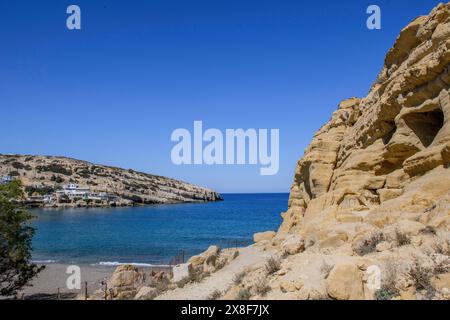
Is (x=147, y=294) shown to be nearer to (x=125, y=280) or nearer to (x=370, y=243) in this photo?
(x=125, y=280)

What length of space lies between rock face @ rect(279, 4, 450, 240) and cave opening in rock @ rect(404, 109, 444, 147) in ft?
0.15

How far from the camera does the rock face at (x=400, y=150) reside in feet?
47.5

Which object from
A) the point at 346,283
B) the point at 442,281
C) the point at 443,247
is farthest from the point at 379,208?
the point at 442,281

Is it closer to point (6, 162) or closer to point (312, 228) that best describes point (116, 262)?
point (312, 228)

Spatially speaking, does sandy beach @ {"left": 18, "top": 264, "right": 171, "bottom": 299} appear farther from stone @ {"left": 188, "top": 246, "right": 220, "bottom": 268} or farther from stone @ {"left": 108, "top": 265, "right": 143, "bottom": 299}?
stone @ {"left": 188, "top": 246, "right": 220, "bottom": 268}

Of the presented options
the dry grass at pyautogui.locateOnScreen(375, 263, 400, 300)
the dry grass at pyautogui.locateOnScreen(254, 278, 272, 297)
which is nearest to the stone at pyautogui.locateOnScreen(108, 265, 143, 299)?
the dry grass at pyautogui.locateOnScreen(254, 278, 272, 297)

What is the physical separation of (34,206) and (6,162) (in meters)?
34.3

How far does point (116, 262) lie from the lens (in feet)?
124

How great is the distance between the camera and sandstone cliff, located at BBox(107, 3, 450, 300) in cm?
916

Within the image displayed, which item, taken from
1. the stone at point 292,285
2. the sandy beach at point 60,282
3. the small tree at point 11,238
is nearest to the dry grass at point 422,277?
the stone at point 292,285

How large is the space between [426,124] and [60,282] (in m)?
27.8

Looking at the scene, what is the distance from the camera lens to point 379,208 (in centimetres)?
1551
